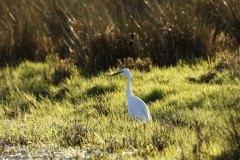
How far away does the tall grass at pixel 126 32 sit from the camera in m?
11.7

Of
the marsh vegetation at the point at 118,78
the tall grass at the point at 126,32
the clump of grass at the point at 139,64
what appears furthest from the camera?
the tall grass at the point at 126,32

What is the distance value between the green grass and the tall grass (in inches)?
22.3

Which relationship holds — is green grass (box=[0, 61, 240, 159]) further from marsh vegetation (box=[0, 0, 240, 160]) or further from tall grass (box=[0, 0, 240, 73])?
tall grass (box=[0, 0, 240, 73])

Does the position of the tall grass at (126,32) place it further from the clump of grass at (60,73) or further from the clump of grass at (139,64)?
the clump of grass at (139,64)

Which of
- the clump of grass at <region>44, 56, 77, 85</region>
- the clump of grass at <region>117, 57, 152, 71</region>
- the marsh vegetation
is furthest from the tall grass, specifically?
the clump of grass at <region>117, 57, 152, 71</region>

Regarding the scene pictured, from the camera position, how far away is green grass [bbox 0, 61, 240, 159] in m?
5.73

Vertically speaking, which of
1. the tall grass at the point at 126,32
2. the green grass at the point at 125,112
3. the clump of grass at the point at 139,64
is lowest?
the green grass at the point at 125,112

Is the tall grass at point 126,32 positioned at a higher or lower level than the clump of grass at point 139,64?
higher

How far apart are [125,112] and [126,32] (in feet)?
10.9

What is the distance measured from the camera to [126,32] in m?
12.0

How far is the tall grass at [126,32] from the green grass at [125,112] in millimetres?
565

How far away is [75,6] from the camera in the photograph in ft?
47.8

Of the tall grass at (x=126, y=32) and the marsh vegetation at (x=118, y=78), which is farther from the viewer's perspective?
the tall grass at (x=126, y=32)

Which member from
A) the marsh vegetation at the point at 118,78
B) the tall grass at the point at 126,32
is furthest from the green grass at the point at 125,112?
the tall grass at the point at 126,32
